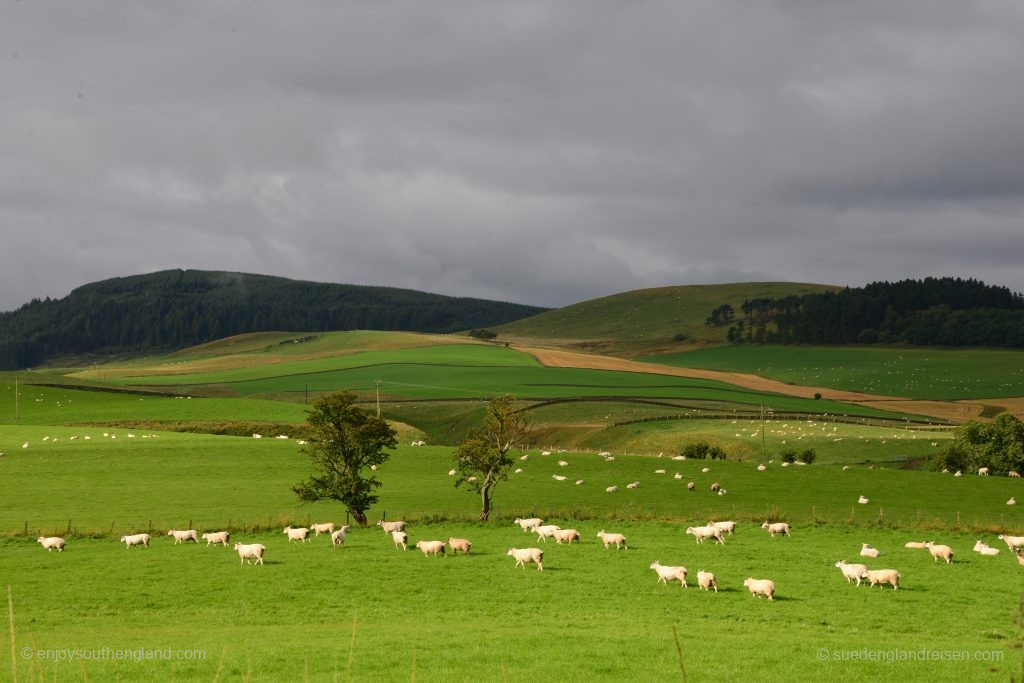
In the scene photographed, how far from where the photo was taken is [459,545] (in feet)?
132

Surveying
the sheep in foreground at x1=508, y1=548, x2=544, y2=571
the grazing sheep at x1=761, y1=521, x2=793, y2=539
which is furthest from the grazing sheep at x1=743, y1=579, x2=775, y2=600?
the grazing sheep at x1=761, y1=521, x2=793, y2=539

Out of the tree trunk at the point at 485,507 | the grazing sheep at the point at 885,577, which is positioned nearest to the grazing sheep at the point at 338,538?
the tree trunk at the point at 485,507

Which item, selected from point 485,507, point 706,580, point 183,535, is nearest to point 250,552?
point 183,535

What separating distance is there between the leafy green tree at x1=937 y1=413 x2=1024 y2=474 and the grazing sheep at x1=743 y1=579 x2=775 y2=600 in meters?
55.9

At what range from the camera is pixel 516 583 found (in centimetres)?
3431

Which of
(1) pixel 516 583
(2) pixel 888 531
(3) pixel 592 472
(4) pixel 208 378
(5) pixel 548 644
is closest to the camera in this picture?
(5) pixel 548 644

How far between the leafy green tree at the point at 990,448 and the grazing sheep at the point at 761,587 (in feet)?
183

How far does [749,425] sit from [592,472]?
42.2 m

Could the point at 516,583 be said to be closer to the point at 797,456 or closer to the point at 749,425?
the point at 797,456

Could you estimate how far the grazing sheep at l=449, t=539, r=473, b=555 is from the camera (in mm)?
40222

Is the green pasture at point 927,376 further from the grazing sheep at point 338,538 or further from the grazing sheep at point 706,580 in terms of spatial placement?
the grazing sheep at point 706,580

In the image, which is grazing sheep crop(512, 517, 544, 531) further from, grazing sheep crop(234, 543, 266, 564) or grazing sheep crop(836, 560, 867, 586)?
grazing sheep crop(836, 560, 867, 586)

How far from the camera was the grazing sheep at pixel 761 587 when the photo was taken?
31578 mm

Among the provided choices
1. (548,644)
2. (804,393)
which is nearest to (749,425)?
(804,393)
